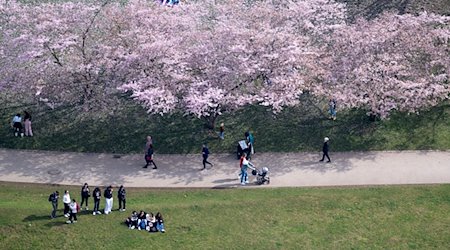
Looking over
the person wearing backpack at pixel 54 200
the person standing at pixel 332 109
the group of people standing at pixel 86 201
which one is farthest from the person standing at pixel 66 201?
the person standing at pixel 332 109

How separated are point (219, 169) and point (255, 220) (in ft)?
19.2

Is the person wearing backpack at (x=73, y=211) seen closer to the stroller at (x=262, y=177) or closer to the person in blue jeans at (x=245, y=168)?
the person in blue jeans at (x=245, y=168)

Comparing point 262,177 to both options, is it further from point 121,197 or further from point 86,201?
point 86,201

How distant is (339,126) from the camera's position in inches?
1617

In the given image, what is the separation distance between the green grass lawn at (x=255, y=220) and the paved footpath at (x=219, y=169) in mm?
1057

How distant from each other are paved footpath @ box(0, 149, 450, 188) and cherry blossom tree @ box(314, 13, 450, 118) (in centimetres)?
367

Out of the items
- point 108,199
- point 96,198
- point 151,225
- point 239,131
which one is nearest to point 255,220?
point 151,225

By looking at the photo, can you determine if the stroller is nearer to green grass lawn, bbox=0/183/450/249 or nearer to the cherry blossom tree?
green grass lawn, bbox=0/183/450/249

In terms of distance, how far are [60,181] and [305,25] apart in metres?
20.3

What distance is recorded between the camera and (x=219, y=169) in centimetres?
3709

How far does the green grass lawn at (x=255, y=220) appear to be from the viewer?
30453mm

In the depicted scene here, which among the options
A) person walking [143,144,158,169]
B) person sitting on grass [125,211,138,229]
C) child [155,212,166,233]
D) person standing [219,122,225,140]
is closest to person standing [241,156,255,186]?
person standing [219,122,225,140]

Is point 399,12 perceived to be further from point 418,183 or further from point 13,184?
point 13,184

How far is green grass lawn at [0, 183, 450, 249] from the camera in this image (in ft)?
99.9
